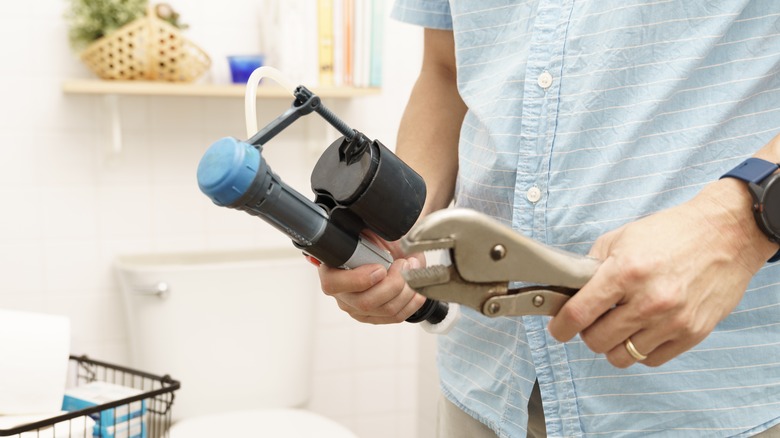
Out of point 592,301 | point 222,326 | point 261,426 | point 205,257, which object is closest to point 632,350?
point 592,301

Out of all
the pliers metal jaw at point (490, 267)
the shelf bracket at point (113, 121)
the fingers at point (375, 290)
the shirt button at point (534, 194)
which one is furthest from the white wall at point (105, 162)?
the pliers metal jaw at point (490, 267)

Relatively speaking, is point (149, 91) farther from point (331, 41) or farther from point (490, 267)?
point (490, 267)

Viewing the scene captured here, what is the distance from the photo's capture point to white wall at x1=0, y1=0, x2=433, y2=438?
1.66 metres

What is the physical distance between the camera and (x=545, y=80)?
71 cm

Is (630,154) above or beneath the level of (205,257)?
above

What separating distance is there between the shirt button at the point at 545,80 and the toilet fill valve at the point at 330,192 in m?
0.15

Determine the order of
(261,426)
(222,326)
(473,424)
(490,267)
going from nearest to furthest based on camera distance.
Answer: (490,267) < (473,424) < (261,426) < (222,326)

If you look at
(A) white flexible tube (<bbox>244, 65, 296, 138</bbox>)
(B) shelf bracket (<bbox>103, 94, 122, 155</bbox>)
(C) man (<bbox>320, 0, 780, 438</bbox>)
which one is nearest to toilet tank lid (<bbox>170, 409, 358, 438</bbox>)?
(B) shelf bracket (<bbox>103, 94, 122, 155</bbox>)

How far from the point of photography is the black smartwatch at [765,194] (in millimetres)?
529

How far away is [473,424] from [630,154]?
32cm

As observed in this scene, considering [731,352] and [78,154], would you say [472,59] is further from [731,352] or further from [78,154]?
[78,154]

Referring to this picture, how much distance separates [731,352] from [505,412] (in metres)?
0.21

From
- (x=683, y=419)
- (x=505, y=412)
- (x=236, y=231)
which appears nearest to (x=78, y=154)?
(x=236, y=231)

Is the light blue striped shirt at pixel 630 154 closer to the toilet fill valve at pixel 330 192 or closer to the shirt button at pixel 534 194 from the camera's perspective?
the shirt button at pixel 534 194
